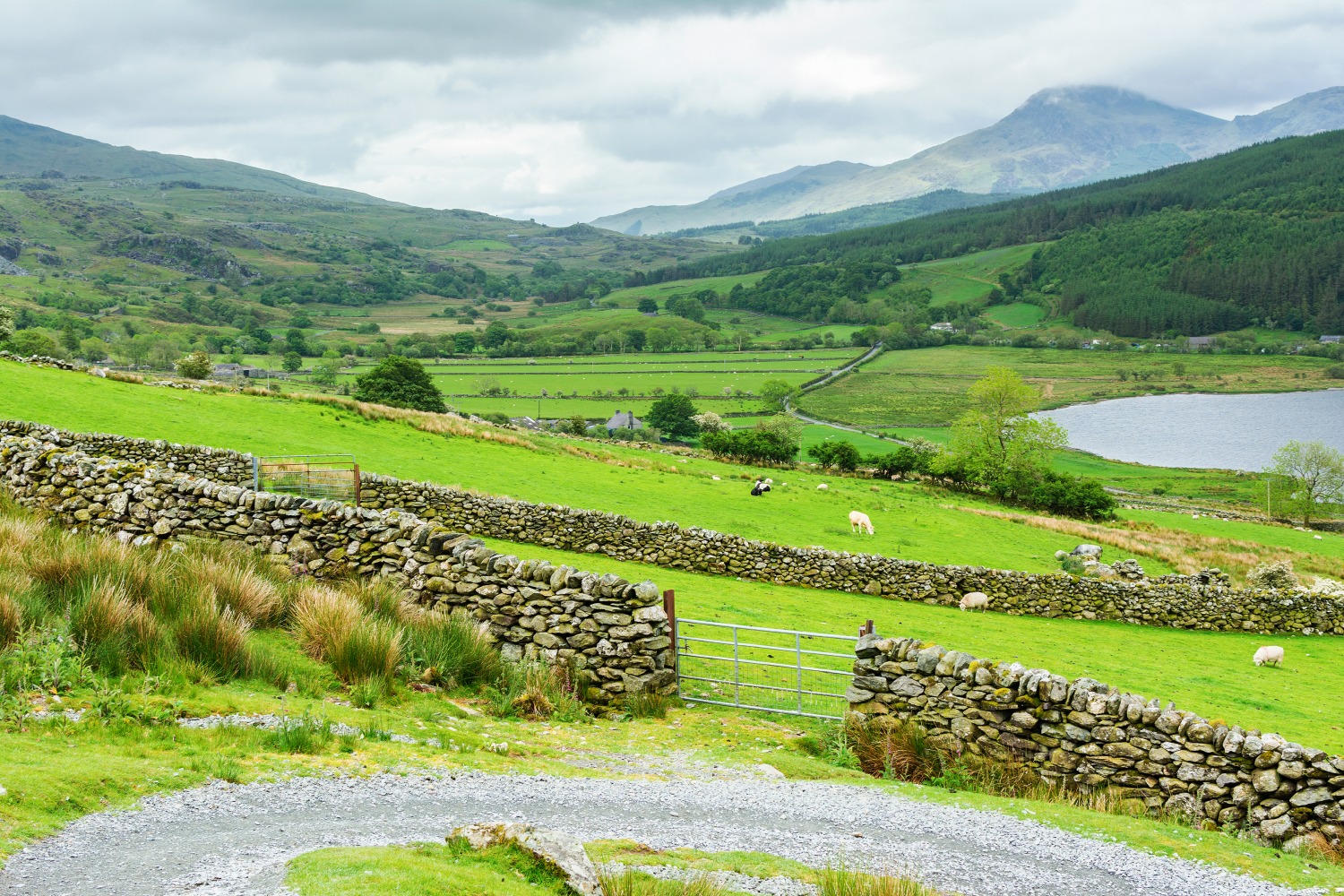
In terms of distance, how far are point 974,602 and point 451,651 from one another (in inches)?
693

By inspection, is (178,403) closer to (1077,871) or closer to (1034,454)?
(1077,871)

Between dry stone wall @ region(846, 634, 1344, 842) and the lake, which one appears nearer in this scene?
dry stone wall @ region(846, 634, 1344, 842)

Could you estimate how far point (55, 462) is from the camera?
13477mm

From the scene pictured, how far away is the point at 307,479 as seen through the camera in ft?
68.3

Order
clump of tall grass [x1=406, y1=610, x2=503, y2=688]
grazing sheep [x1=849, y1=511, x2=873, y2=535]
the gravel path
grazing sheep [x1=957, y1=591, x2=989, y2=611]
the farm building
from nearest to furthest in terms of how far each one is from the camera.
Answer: the gravel path, clump of tall grass [x1=406, y1=610, x2=503, y2=688], grazing sheep [x1=957, y1=591, x2=989, y2=611], grazing sheep [x1=849, y1=511, x2=873, y2=535], the farm building

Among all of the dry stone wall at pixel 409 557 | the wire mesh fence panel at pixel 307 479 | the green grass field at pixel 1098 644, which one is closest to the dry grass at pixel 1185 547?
the green grass field at pixel 1098 644

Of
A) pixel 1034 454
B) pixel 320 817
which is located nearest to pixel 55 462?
pixel 320 817

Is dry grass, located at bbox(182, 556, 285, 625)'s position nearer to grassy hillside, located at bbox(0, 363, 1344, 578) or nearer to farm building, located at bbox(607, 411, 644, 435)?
grassy hillside, located at bbox(0, 363, 1344, 578)

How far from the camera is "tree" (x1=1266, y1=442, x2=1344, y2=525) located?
7638cm

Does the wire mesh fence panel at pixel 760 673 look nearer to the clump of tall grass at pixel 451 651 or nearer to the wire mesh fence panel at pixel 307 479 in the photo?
the clump of tall grass at pixel 451 651

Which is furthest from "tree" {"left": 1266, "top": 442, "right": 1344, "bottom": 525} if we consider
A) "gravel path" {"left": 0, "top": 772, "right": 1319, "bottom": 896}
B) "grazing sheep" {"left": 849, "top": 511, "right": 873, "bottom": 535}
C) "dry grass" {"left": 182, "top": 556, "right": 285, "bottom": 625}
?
"dry grass" {"left": 182, "top": 556, "right": 285, "bottom": 625}

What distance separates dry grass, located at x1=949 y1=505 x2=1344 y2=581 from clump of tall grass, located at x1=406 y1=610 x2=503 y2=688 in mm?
31123

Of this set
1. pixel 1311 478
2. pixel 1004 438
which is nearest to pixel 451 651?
pixel 1004 438

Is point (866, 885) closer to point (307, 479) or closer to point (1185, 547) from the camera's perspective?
point (307, 479)
